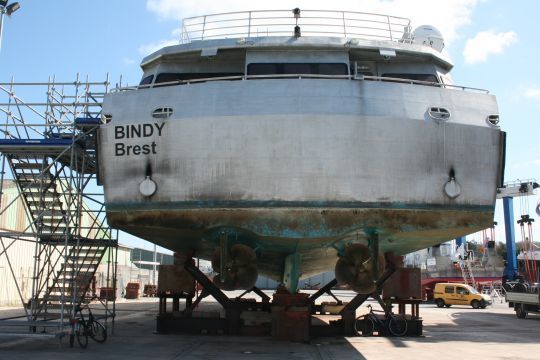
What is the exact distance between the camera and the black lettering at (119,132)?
10.0 metres

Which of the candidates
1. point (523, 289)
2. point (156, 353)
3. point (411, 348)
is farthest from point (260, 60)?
point (523, 289)

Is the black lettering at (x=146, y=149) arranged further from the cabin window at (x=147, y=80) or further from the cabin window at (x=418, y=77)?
the cabin window at (x=418, y=77)

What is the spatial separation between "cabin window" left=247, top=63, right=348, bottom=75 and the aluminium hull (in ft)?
2.91

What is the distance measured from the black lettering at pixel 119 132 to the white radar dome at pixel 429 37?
24.0 feet

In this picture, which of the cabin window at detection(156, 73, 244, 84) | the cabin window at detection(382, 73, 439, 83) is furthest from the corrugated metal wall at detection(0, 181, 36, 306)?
the cabin window at detection(382, 73, 439, 83)

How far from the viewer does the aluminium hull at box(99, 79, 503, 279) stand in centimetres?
923

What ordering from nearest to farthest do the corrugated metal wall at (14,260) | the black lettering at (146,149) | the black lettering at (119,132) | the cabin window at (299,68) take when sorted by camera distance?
the black lettering at (146,149)
the black lettering at (119,132)
the cabin window at (299,68)
the corrugated metal wall at (14,260)

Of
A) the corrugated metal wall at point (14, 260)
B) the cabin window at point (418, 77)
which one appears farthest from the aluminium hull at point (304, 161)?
the corrugated metal wall at point (14, 260)

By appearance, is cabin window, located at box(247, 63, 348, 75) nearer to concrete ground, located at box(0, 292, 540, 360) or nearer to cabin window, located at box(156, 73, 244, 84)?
cabin window, located at box(156, 73, 244, 84)

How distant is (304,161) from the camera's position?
9.19 meters

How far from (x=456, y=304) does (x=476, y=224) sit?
24375 mm

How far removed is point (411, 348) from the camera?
11.7 metres

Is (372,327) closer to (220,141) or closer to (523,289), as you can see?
(220,141)

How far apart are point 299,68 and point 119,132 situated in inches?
146
